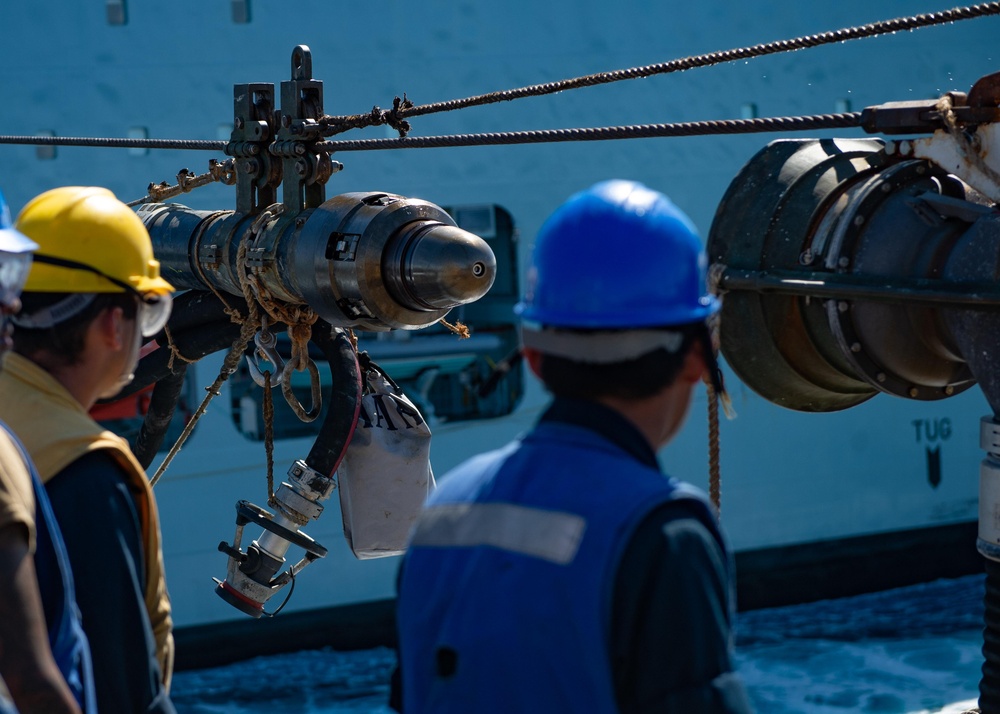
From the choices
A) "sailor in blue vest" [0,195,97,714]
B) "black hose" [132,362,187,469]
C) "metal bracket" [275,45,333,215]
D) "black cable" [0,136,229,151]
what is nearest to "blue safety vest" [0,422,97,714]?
"sailor in blue vest" [0,195,97,714]

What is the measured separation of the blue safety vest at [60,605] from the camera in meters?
1.45

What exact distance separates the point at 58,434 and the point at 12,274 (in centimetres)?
23

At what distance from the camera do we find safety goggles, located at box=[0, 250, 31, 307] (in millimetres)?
Result: 1457

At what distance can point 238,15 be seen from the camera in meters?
9.34

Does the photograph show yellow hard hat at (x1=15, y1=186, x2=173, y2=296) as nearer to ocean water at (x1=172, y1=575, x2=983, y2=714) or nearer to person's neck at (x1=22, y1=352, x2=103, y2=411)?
person's neck at (x1=22, y1=352, x2=103, y2=411)

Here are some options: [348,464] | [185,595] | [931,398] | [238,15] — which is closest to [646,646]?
[931,398]

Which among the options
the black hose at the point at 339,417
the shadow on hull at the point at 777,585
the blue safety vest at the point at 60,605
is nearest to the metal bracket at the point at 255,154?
the black hose at the point at 339,417

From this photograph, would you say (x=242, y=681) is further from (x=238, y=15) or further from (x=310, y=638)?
(x=238, y=15)

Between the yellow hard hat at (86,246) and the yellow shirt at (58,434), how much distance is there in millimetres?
135

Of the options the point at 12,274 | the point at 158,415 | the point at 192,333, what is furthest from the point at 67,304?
the point at 158,415

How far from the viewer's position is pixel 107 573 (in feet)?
5.12

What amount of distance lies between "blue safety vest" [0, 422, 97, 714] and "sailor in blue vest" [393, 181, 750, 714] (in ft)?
1.39

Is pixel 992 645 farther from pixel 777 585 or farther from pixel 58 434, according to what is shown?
pixel 777 585

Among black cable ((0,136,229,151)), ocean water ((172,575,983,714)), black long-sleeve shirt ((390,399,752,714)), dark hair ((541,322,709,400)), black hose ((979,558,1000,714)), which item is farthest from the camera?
ocean water ((172,575,983,714))
